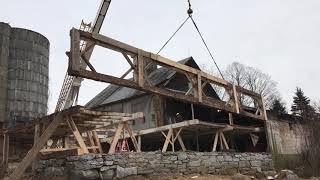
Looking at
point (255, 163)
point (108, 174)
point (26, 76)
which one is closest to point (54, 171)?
point (108, 174)

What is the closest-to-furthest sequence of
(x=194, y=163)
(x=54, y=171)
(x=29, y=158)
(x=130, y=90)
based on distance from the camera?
1. (x=29, y=158)
2. (x=54, y=171)
3. (x=194, y=163)
4. (x=130, y=90)

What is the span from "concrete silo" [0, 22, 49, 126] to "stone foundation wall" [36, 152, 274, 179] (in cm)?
930

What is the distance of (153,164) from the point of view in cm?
1625

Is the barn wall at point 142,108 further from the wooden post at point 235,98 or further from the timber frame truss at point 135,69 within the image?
the timber frame truss at point 135,69

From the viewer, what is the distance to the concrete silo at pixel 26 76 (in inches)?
982

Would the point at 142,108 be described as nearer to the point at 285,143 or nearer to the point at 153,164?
the point at 153,164

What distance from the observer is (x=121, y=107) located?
25859mm

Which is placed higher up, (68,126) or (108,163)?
(68,126)

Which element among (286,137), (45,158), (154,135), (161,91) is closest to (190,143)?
(154,135)

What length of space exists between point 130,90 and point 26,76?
6.73 meters

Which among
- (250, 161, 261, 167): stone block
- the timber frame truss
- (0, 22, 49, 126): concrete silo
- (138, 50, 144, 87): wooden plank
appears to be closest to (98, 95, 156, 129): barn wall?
(0, 22, 49, 126): concrete silo

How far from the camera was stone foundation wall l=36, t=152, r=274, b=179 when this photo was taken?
14430 mm

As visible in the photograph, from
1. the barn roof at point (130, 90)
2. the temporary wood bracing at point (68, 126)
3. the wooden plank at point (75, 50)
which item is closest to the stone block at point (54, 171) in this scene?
the temporary wood bracing at point (68, 126)

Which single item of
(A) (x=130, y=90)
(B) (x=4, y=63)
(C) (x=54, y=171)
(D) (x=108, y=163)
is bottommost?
(C) (x=54, y=171)
